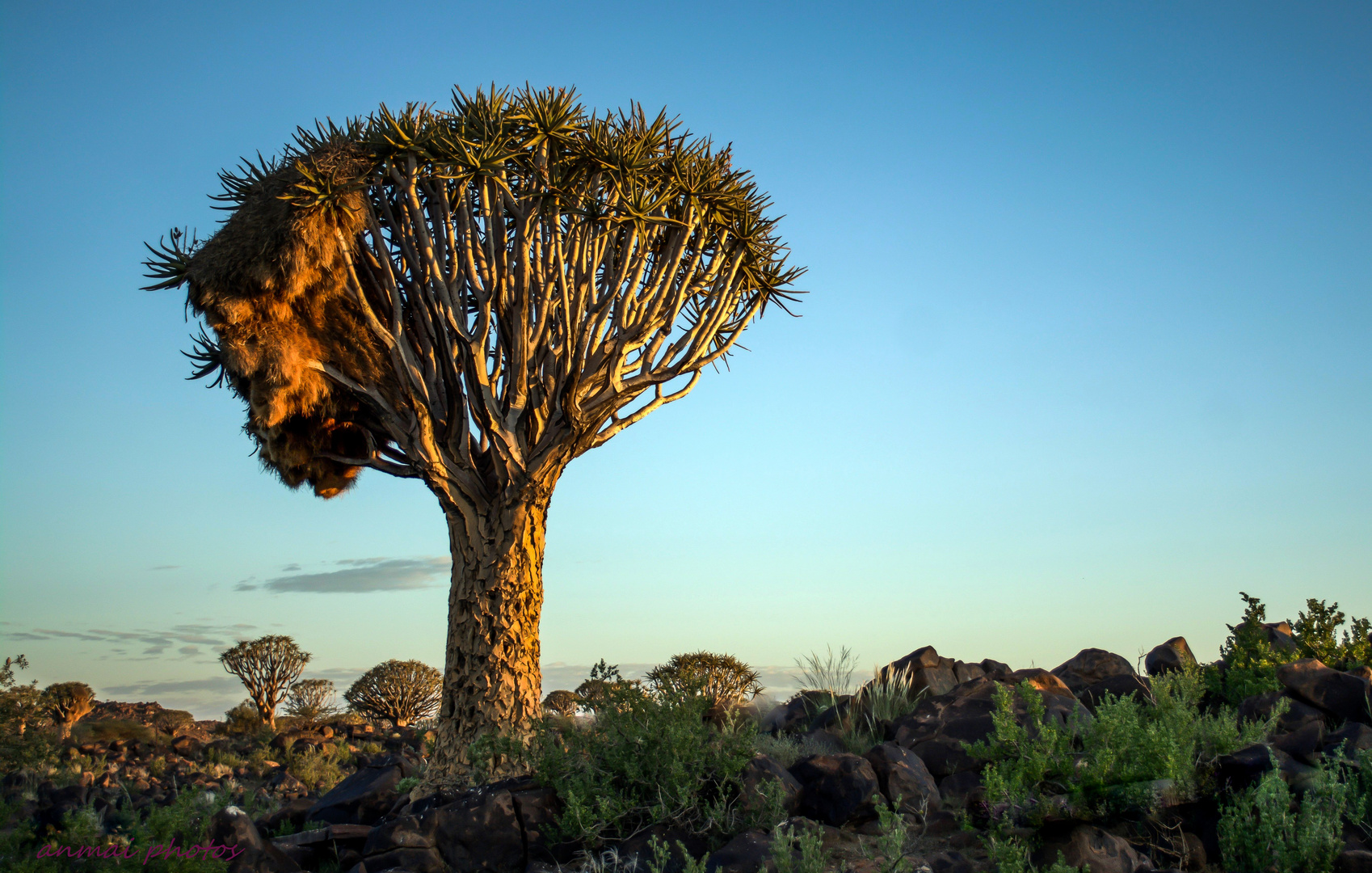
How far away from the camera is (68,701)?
2134 cm

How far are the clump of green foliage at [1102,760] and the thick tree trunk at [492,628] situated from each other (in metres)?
4.05

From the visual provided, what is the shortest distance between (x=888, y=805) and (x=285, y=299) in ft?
22.0

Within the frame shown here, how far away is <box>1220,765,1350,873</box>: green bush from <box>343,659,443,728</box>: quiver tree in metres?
19.7

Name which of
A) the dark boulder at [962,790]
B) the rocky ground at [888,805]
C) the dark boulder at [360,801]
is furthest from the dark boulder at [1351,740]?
the dark boulder at [360,801]

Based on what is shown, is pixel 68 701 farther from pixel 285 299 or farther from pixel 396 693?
pixel 285 299

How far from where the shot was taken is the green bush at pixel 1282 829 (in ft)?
14.5

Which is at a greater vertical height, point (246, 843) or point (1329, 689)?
point (1329, 689)

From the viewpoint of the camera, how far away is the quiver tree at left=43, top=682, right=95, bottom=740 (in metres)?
20.6

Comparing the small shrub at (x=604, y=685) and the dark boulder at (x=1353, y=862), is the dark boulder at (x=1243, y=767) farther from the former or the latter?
the small shrub at (x=604, y=685)

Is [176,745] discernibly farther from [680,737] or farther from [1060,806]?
[1060,806]

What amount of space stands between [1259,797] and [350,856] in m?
5.66

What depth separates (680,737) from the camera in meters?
5.53

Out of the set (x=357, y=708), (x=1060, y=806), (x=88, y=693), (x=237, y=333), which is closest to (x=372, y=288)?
(x=237, y=333)

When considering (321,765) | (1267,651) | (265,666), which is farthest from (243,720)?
(1267,651)
